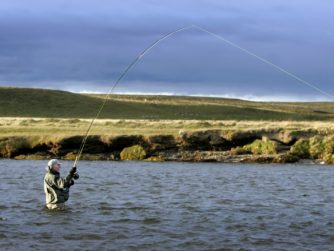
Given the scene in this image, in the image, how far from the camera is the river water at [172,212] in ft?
52.6

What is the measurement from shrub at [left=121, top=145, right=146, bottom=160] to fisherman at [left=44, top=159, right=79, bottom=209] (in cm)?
2516

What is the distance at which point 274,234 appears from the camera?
1714cm

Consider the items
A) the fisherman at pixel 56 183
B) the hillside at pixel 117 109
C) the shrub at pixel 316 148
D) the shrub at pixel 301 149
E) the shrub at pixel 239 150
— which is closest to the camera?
the fisherman at pixel 56 183

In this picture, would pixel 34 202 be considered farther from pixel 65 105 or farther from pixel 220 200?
pixel 65 105

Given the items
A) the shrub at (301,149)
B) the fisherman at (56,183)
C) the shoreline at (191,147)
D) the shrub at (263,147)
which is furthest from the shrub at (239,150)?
the fisherman at (56,183)

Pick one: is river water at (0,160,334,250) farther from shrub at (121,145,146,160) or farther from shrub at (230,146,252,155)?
shrub at (230,146,252,155)

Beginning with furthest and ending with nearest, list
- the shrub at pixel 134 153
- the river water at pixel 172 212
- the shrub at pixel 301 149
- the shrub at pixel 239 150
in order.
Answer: the shrub at pixel 239 150 → the shrub at pixel 134 153 → the shrub at pixel 301 149 → the river water at pixel 172 212

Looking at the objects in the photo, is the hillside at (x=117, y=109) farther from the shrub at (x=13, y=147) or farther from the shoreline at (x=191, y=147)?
the shoreline at (x=191, y=147)

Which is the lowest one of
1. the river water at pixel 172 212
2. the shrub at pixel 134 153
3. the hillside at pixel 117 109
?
the river water at pixel 172 212

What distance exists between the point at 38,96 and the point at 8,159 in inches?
3305

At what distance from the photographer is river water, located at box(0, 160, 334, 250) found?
1603 cm

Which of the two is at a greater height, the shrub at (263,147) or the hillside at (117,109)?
the hillside at (117,109)

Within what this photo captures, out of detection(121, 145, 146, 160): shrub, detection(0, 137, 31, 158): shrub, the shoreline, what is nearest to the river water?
the shoreline

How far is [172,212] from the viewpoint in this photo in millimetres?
20875
